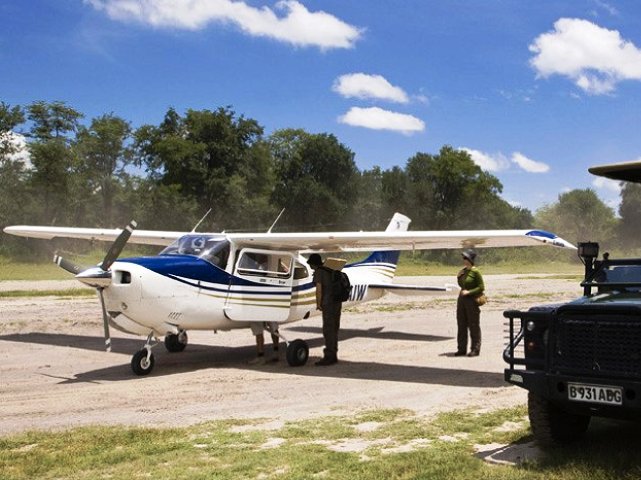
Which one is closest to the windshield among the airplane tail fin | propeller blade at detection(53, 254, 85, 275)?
propeller blade at detection(53, 254, 85, 275)

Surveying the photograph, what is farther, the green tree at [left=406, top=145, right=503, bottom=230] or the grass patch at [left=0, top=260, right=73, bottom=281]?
the green tree at [left=406, top=145, right=503, bottom=230]

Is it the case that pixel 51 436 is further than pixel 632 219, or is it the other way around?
pixel 632 219

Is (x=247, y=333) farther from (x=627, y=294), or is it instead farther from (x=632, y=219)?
(x=632, y=219)

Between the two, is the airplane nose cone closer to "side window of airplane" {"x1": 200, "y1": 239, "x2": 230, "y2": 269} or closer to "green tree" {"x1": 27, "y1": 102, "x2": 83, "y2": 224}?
"side window of airplane" {"x1": 200, "y1": 239, "x2": 230, "y2": 269}

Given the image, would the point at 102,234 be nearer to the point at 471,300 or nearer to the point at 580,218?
the point at 471,300

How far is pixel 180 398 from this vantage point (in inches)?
368

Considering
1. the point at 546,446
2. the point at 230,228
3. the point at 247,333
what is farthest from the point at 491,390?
the point at 230,228

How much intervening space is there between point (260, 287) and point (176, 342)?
2.43 metres

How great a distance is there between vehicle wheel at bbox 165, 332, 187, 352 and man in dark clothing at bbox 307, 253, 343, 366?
10.3 feet

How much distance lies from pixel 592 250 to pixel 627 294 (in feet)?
2.46

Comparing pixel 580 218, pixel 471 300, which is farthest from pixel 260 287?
pixel 580 218

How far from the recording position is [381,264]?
17.3m

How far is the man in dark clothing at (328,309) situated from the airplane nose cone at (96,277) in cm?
380

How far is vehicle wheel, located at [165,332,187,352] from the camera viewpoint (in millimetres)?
13750
